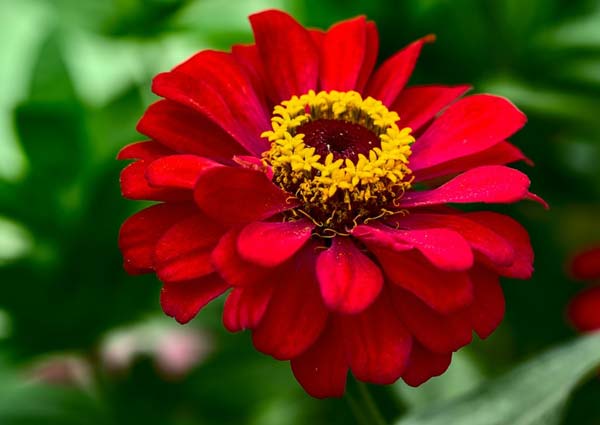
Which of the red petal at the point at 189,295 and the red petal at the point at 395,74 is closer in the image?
the red petal at the point at 189,295

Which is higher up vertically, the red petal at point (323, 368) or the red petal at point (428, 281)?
the red petal at point (428, 281)

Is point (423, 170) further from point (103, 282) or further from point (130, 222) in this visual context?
point (103, 282)

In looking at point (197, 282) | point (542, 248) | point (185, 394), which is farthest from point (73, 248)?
point (542, 248)

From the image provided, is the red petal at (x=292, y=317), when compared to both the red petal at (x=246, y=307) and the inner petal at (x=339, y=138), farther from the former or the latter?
the inner petal at (x=339, y=138)

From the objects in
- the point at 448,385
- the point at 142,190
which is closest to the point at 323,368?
the point at 142,190

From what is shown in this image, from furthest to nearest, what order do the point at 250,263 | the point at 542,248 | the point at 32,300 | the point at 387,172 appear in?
the point at 542,248
the point at 32,300
the point at 387,172
the point at 250,263

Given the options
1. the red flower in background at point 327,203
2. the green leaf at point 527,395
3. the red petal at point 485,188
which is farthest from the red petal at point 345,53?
the green leaf at point 527,395
